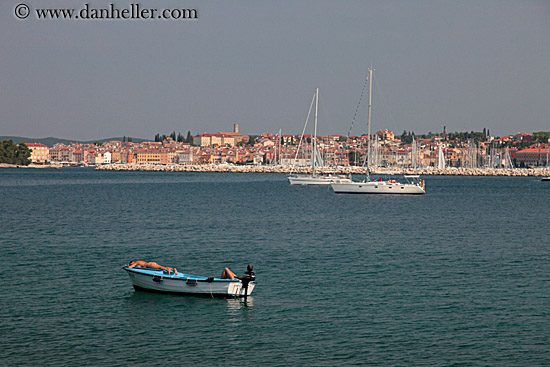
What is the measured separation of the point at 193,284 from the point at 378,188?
1786 inches

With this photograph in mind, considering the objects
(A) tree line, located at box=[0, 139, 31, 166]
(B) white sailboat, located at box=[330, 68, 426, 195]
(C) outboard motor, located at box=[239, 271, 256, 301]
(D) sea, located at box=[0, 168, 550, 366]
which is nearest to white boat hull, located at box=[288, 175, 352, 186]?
(B) white sailboat, located at box=[330, 68, 426, 195]

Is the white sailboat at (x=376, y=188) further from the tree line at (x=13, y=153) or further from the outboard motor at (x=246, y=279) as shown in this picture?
the tree line at (x=13, y=153)

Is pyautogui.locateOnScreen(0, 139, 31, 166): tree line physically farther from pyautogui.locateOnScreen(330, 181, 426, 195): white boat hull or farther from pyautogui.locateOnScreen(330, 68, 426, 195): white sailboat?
pyautogui.locateOnScreen(330, 181, 426, 195): white boat hull

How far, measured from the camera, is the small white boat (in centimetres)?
1797

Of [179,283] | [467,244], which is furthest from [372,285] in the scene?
[467,244]

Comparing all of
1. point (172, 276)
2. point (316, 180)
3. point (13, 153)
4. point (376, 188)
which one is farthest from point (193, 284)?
point (13, 153)

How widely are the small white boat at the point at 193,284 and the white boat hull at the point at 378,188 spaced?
147 ft

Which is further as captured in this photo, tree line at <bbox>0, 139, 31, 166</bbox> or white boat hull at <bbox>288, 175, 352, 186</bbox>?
tree line at <bbox>0, 139, 31, 166</bbox>

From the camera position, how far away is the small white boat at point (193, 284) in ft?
59.0

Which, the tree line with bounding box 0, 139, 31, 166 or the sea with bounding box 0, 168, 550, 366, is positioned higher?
the tree line with bounding box 0, 139, 31, 166

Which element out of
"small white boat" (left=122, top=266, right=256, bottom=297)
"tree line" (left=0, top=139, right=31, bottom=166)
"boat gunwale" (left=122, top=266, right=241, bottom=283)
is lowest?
"small white boat" (left=122, top=266, right=256, bottom=297)

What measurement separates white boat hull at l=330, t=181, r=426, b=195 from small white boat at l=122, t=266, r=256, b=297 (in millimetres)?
44683

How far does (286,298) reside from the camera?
60.3 feet

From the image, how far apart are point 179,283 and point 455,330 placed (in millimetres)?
7280
